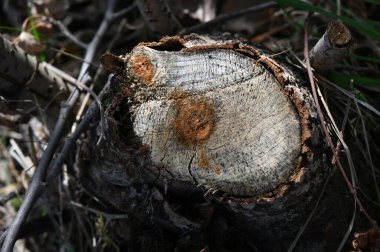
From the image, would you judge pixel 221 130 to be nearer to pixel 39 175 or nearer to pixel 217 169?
pixel 217 169

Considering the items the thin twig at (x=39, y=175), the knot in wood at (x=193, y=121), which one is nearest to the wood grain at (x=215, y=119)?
the knot in wood at (x=193, y=121)

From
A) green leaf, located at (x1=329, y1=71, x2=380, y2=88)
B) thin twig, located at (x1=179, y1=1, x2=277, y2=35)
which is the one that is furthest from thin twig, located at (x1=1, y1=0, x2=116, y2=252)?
green leaf, located at (x1=329, y1=71, x2=380, y2=88)

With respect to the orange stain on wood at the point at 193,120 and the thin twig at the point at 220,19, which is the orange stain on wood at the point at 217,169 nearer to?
the orange stain on wood at the point at 193,120

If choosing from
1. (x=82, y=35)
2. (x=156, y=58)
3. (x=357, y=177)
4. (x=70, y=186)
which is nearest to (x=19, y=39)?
(x=82, y=35)

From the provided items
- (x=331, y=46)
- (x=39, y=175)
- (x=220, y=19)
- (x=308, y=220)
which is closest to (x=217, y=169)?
(x=308, y=220)

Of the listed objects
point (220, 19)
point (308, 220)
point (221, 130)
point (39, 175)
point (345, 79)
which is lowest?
point (308, 220)

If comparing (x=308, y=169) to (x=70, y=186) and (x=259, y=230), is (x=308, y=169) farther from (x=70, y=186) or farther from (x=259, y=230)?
(x=70, y=186)

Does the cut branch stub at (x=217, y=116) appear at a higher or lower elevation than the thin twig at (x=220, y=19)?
lower
